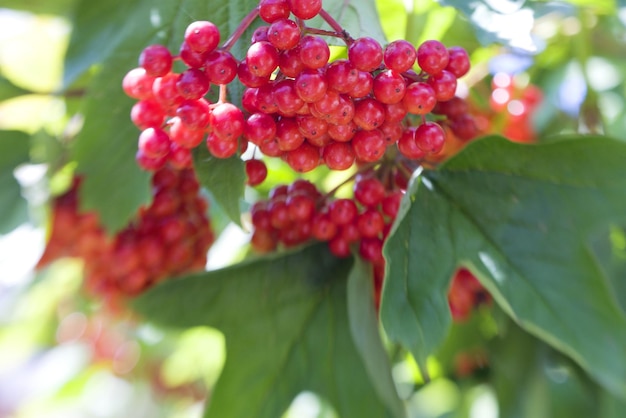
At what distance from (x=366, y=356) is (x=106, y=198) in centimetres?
36

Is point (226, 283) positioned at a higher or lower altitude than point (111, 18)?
lower

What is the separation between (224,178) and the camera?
0.55m

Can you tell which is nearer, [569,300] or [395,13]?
[569,300]

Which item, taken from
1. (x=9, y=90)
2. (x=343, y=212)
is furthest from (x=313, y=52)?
(x=9, y=90)

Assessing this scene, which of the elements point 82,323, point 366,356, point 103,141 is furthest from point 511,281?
point 82,323

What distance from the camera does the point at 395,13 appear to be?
777 millimetres

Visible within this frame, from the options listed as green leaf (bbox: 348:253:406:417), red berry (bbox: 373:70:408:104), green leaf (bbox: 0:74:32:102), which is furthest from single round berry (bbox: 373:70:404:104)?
green leaf (bbox: 0:74:32:102)

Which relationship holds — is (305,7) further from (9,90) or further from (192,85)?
(9,90)

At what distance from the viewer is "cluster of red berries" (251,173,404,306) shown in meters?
0.67

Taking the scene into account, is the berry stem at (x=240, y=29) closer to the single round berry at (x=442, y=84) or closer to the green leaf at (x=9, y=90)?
the single round berry at (x=442, y=84)

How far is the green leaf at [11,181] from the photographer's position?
32.5 inches

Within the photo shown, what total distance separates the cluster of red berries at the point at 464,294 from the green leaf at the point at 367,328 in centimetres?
14

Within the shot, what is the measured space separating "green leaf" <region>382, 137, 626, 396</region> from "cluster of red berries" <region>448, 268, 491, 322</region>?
0.54 ft

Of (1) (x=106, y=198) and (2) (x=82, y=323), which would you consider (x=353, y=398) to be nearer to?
(1) (x=106, y=198)
